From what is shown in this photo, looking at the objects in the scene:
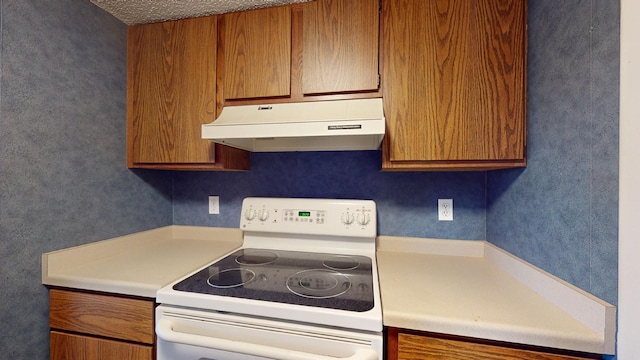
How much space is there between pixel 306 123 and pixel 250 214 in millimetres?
717

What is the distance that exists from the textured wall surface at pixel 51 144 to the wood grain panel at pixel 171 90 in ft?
0.25

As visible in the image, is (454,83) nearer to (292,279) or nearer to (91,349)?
(292,279)

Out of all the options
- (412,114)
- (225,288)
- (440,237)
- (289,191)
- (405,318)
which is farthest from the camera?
(289,191)

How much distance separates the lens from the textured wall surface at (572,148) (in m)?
0.60

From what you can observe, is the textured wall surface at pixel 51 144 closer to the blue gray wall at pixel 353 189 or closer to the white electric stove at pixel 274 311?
the blue gray wall at pixel 353 189

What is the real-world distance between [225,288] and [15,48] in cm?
117

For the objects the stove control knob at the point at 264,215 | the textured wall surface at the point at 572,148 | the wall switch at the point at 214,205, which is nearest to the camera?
the textured wall surface at the point at 572,148

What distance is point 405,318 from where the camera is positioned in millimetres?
714

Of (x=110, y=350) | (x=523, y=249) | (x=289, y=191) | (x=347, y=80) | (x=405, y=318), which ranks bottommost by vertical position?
(x=110, y=350)

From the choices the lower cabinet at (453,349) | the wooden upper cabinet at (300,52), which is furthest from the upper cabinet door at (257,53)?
the lower cabinet at (453,349)

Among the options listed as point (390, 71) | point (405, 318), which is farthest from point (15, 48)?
point (405, 318)

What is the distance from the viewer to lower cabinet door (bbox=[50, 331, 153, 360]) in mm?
914

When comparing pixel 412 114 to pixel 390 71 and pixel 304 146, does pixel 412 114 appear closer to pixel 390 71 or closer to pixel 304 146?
pixel 390 71

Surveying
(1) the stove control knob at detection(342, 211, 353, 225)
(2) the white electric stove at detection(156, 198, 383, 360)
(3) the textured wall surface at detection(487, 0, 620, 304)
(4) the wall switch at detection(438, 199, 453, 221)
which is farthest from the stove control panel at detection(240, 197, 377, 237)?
(3) the textured wall surface at detection(487, 0, 620, 304)
